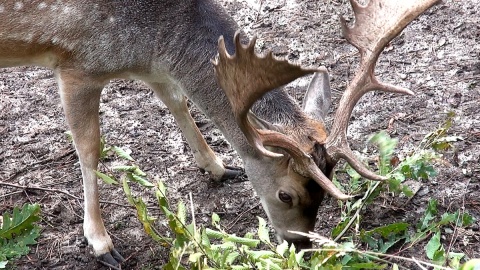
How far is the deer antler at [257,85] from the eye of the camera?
3262mm

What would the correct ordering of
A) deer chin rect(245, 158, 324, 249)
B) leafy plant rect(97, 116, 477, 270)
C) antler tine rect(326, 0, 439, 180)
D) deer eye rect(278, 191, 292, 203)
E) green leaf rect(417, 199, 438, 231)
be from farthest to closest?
green leaf rect(417, 199, 438, 231) < deer eye rect(278, 191, 292, 203) < deer chin rect(245, 158, 324, 249) < antler tine rect(326, 0, 439, 180) < leafy plant rect(97, 116, 477, 270)

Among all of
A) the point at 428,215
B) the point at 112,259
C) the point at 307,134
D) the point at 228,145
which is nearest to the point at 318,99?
the point at 307,134

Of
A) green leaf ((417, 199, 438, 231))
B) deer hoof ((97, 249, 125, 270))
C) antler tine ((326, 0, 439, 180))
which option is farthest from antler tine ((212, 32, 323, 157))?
deer hoof ((97, 249, 125, 270))

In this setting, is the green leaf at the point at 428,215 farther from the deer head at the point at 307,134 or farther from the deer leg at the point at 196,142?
the deer leg at the point at 196,142

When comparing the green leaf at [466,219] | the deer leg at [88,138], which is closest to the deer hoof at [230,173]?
the deer leg at [88,138]

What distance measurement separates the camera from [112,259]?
4.58 m

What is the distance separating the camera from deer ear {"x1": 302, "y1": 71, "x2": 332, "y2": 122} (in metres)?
4.31

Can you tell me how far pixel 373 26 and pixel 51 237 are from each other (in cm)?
255

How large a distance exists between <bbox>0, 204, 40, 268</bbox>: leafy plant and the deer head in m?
1.39

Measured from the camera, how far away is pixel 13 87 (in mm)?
6129

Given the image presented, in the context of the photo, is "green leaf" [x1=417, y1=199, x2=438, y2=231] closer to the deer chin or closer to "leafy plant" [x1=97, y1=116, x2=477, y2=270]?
"leafy plant" [x1=97, y1=116, x2=477, y2=270]

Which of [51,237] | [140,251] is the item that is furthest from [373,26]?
[51,237]

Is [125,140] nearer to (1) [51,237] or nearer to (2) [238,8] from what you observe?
(1) [51,237]

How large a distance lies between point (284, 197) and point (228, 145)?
1508 mm
